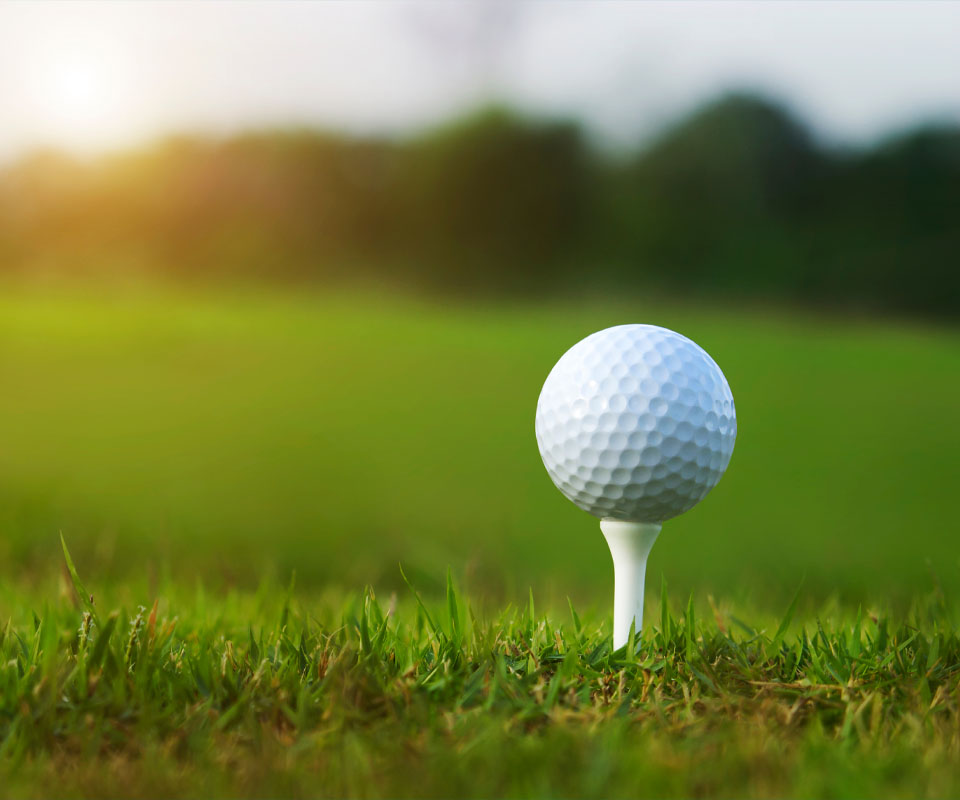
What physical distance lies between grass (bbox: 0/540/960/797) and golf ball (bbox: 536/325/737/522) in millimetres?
291

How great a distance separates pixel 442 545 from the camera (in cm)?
394

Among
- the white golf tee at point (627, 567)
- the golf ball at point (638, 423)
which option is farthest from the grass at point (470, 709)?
the golf ball at point (638, 423)

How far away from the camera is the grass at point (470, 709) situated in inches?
52.8

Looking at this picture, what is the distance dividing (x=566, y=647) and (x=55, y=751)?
42.0 inches

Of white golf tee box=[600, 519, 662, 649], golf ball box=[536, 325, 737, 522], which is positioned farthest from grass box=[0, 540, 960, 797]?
golf ball box=[536, 325, 737, 522]

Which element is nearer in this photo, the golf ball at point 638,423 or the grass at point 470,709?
the grass at point 470,709

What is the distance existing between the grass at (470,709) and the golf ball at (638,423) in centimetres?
29

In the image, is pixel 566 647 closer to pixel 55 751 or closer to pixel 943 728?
pixel 943 728

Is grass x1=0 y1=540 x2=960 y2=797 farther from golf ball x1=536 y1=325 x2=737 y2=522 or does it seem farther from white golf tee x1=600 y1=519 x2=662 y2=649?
golf ball x1=536 y1=325 x2=737 y2=522

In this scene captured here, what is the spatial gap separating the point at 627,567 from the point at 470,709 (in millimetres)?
536

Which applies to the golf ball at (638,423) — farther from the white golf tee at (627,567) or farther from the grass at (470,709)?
the grass at (470,709)

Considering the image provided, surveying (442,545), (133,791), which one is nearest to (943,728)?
(133,791)

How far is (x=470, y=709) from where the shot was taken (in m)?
1.63

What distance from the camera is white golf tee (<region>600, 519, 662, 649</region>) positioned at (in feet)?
6.28
